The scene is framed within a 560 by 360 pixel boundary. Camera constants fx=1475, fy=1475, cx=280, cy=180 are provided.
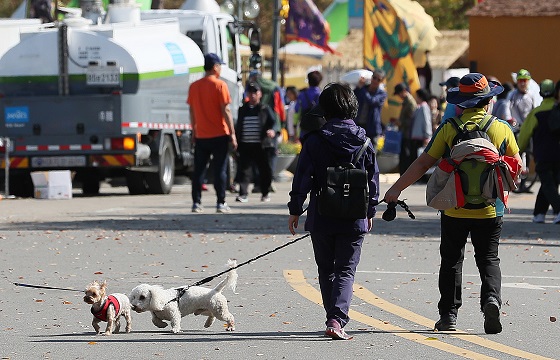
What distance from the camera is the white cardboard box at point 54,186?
2306cm

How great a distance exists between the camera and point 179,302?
882 centimetres

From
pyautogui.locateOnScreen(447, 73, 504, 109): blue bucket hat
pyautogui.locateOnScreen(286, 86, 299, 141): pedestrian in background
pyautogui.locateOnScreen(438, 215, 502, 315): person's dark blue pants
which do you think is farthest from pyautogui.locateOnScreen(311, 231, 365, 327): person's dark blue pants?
pyautogui.locateOnScreen(286, 86, 299, 141): pedestrian in background

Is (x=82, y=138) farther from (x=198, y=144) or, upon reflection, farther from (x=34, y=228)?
(x=34, y=228)

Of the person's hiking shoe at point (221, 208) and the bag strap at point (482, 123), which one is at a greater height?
the bag strap at point (482, 123)

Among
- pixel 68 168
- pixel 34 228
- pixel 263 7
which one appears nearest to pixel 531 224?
pixel 34 228

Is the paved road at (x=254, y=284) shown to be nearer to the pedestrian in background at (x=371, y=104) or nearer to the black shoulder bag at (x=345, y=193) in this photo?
the black shoulder bag at (x=345, y=193)

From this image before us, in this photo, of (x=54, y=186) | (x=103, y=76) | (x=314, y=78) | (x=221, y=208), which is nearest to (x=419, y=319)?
(x=221, y=208)

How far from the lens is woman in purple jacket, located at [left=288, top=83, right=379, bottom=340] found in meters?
8.63

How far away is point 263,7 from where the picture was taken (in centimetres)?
6384

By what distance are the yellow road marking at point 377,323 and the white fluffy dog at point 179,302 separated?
0.98 metres

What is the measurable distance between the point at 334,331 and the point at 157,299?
42.1 inches

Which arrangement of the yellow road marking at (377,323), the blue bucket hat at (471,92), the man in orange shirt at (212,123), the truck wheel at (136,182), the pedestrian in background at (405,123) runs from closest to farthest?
the yellow road marking at (377,323) < the blue bucket hat at (471,92) < the man in orange shirt at (212,123) < the truck wheel at (136,182) < the pedestrian in background at (405,123)

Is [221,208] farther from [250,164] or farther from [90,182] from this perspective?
[90,182]

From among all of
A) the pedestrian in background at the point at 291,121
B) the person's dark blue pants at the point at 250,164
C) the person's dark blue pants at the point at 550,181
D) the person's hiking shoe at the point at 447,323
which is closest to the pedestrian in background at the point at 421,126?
the pedestrian in background at the point at 291,121
